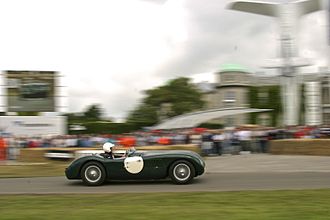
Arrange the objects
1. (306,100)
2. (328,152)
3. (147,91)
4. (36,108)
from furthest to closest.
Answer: (147,91) → (306,100) → (36,108) → (328,152)

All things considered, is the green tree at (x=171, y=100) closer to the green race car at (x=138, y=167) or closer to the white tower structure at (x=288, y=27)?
the white tower structure at (x=288, y=27)

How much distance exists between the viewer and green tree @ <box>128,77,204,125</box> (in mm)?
90125

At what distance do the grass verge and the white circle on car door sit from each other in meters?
2.11

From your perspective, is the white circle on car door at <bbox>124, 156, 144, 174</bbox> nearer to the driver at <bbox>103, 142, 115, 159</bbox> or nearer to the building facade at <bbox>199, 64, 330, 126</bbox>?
the driver at <bbox>103, 142, 115, 159</bbox>

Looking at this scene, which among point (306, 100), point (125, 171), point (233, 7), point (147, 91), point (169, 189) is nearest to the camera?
point (169, 189)

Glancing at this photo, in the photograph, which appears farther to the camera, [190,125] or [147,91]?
[147,91]

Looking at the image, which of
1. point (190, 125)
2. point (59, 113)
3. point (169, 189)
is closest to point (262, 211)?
point (169, 189)

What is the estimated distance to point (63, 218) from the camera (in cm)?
743

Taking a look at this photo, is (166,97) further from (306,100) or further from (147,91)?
(306,100)

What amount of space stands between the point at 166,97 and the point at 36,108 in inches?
2122

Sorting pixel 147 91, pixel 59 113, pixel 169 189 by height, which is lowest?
pixel 169 189

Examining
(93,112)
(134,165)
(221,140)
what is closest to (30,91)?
(221,140)

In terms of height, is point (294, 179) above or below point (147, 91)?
below

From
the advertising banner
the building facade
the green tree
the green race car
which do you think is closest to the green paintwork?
the green race car
